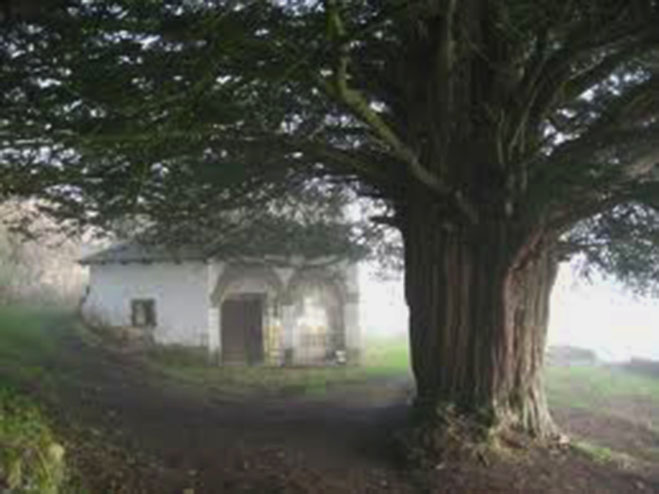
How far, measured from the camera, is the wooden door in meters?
27.7

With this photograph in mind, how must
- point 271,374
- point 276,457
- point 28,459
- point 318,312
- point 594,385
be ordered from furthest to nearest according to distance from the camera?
point 318,312
point 594,385
point 271,374
point 276,457
point 28,459

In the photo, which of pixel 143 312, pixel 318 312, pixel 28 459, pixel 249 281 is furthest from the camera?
pixel 318 312

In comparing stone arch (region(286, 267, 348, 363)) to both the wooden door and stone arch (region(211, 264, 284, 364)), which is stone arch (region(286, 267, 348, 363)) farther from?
the wooden door

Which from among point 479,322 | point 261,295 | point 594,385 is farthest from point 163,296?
point 479,322

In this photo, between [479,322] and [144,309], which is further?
[144,309]

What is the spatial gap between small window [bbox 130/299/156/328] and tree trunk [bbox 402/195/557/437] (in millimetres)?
17387

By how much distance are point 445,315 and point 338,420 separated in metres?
3.19

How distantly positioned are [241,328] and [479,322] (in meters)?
18.6

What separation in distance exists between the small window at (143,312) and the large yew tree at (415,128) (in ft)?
49.8

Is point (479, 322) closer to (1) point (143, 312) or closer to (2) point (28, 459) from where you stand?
(2) point (28, 459)

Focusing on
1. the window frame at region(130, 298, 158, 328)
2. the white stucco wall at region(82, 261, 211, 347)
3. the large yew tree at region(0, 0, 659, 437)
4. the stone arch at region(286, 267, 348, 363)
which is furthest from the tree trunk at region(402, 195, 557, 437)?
the window frame at region(130, 298, 158, 328)

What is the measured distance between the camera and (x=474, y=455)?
959 cm

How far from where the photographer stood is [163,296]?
1056 inches

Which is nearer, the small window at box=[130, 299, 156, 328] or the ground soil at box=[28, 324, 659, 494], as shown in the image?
the ground soil at box=[28, 324, 659, 494]
